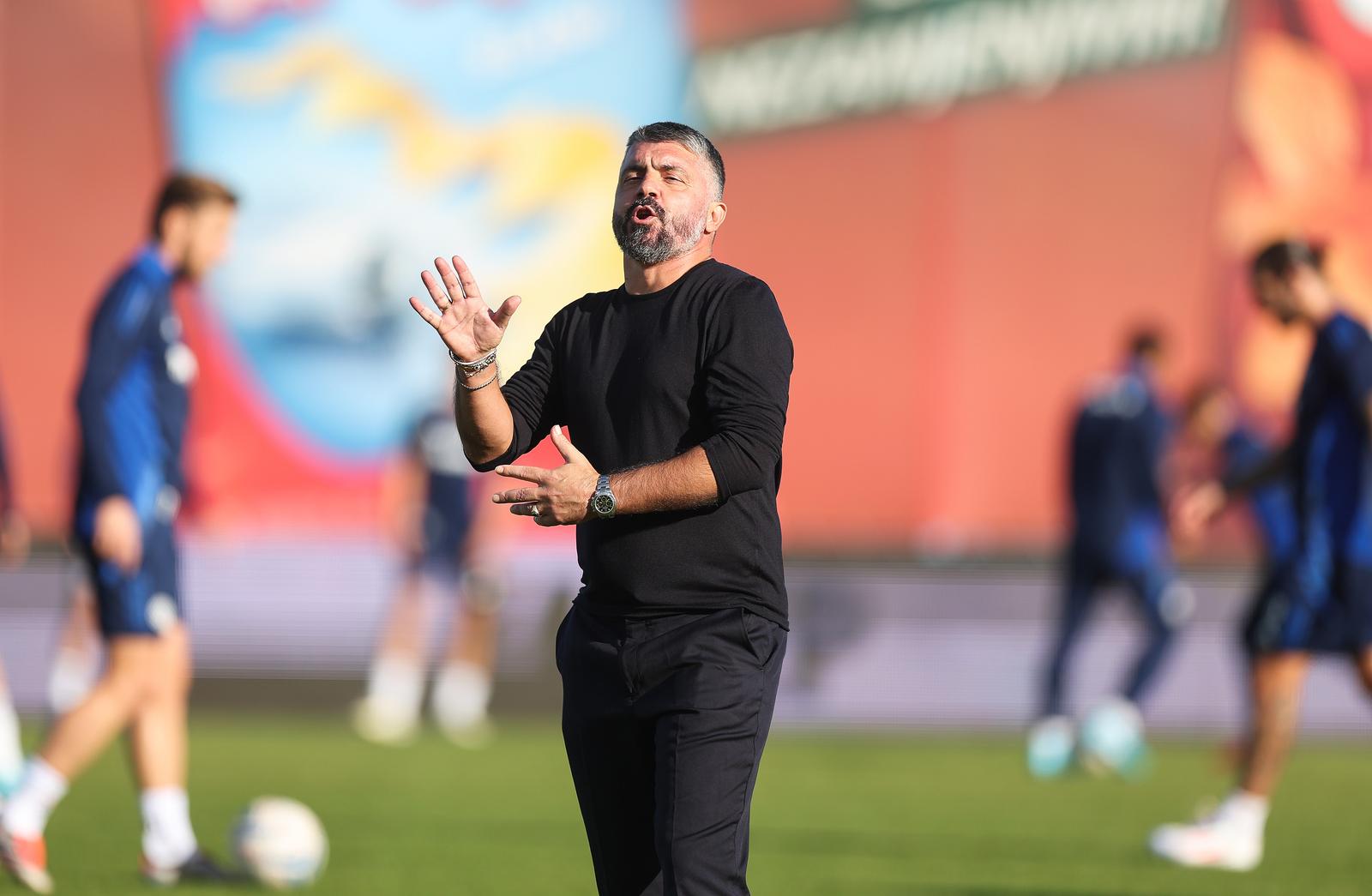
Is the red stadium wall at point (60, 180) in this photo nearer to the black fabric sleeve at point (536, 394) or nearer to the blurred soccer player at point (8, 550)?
the blurred soccer player at point (8, 550)

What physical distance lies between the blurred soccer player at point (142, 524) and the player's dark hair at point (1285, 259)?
12.3 ft

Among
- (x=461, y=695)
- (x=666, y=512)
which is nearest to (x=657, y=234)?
(x=666, y=512)

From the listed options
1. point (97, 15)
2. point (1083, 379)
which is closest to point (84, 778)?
point (97, 15)

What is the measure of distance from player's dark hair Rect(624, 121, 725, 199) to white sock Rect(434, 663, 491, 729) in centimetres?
914

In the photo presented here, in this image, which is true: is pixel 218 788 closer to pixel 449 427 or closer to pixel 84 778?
pixel 84 778

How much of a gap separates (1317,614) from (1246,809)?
801mm

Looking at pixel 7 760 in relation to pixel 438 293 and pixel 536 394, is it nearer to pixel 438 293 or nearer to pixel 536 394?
pixel 536 394

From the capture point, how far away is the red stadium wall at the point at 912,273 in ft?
48.4

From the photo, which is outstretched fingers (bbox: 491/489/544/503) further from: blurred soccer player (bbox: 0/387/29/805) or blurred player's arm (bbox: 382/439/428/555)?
blurred player's arm (bbox: 382/439/428/555)

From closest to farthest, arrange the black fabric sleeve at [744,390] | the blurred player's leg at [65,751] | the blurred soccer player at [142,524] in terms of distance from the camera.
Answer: the black fabric sleeve at [744,390] < the blurred player's leg at [65,751] < the blurred soccer player at [142,524]

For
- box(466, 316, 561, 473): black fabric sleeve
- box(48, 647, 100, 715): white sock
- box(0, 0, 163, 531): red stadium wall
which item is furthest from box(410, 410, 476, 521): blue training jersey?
box(466, 316, 561, 473): black fabric sleeve

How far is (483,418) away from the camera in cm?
380

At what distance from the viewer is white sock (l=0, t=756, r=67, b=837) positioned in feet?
19.9

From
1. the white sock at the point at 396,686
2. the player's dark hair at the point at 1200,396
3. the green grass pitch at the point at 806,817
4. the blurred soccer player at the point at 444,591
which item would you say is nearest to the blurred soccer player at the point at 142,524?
the green grass pitch at the point at 806,817
